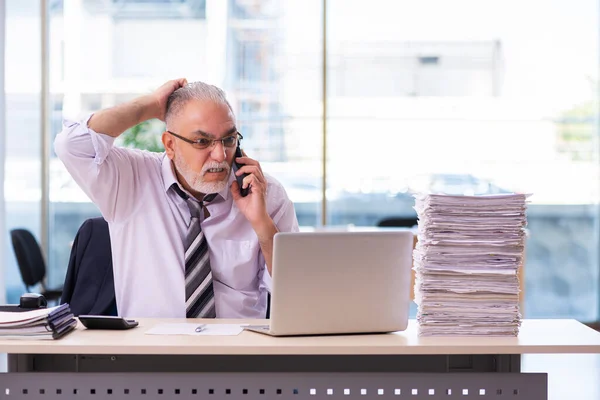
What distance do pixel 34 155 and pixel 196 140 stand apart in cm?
417

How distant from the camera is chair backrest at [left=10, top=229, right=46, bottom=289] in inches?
191

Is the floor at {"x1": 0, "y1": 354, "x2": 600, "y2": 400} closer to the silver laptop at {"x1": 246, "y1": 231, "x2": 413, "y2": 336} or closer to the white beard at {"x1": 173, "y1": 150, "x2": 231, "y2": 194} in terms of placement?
the white beard at {"x1": 173, "y1": 150, "x2": 231, "y2": 194}

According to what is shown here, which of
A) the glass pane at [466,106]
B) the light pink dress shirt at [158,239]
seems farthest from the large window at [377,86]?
the light pink dress shirt at [158,239]

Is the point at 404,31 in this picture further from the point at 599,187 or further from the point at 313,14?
the point at 599,187

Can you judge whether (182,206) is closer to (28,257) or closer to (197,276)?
(197,276)

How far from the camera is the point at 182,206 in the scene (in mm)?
2684

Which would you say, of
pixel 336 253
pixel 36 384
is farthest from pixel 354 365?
pixel 36 384

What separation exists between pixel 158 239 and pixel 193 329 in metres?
0.61

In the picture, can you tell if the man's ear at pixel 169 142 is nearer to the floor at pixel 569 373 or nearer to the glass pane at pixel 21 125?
the floor at pixel 569 373

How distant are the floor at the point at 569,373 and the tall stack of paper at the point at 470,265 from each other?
2203mm

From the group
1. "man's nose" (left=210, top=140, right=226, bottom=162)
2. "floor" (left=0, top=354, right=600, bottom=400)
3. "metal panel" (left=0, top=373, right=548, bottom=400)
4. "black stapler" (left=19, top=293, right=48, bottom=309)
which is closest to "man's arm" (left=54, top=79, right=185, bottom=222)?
"man's nose" (left=210, top=140, right=226, bottom=162)

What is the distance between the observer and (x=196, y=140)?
8.45 feet

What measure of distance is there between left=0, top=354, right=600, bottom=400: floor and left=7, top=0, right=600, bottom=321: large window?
1.27 meters

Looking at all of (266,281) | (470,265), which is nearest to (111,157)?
(266,281)
